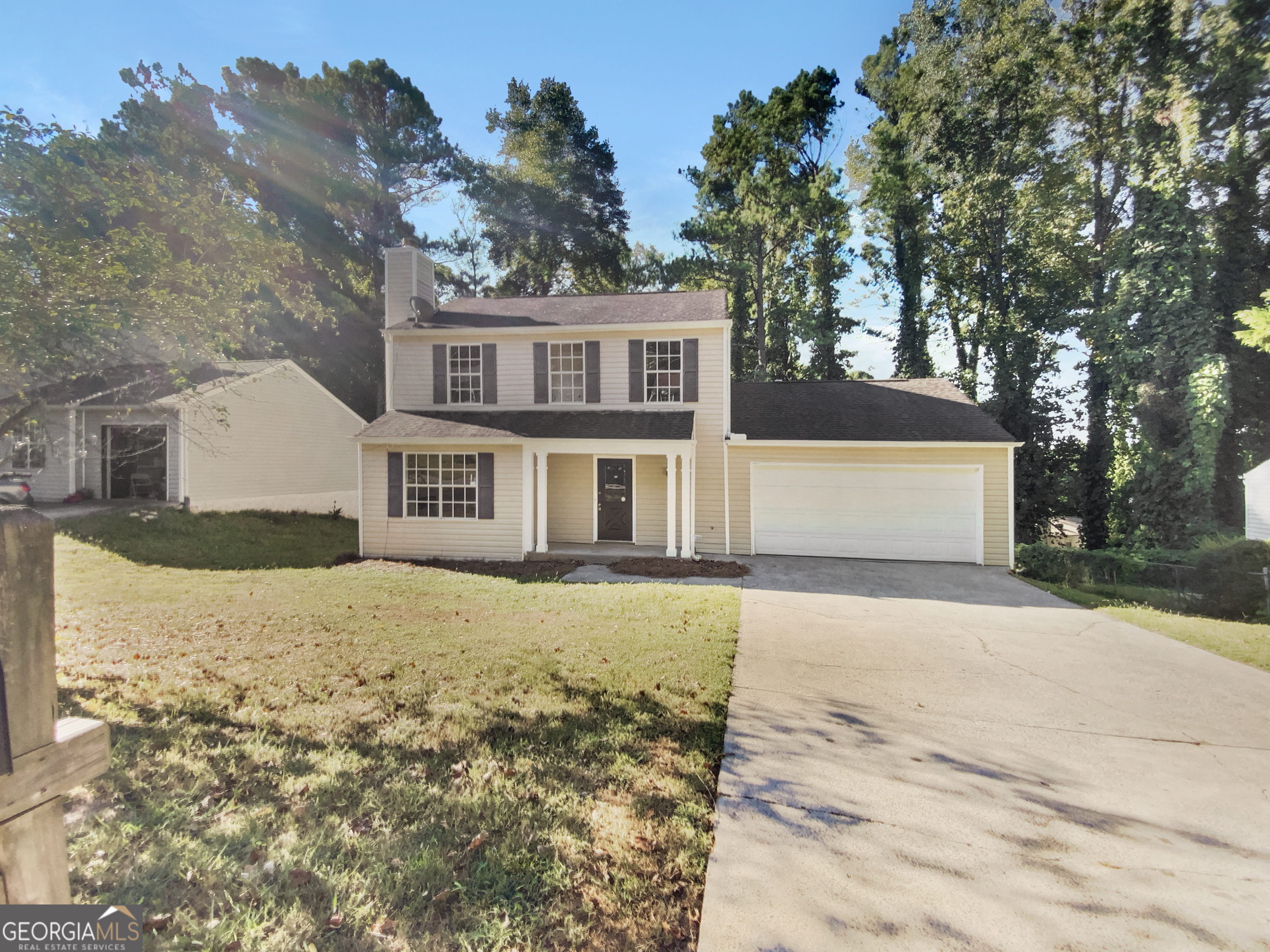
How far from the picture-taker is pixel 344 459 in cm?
2038

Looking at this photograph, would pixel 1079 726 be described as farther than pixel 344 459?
No

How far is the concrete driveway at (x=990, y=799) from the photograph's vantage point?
2.43m

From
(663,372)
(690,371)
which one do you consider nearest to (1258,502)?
(690,371)

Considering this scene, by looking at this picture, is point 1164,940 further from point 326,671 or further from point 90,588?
point 90,588

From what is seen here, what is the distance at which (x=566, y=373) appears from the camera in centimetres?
1319

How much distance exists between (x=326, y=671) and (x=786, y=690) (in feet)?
13.9

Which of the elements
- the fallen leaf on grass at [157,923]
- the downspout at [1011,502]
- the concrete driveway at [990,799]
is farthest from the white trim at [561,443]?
the fallen leaf on grass at [157,923]

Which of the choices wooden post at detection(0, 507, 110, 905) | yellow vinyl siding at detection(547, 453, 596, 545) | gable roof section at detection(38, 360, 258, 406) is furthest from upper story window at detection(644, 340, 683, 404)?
wooden post at detection(0, 507, 110, 905)

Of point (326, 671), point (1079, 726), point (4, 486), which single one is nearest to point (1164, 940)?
point (1079, 726)

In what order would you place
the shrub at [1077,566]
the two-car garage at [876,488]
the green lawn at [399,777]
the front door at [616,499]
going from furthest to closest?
the front door at [616,499] → the shrub at [1077,566] → the two-car garage at [876,488] → the green lawn at [399,777]

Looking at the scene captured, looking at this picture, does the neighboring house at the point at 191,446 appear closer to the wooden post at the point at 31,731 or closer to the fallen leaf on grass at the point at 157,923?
the fallen leaf on grass at the point at 157,923

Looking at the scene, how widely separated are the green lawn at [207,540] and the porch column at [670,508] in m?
7.05

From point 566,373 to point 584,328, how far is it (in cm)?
113

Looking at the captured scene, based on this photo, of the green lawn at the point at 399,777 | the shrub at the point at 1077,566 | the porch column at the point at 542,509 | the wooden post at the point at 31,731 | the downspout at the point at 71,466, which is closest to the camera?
the wooden post at the point at 31,731
